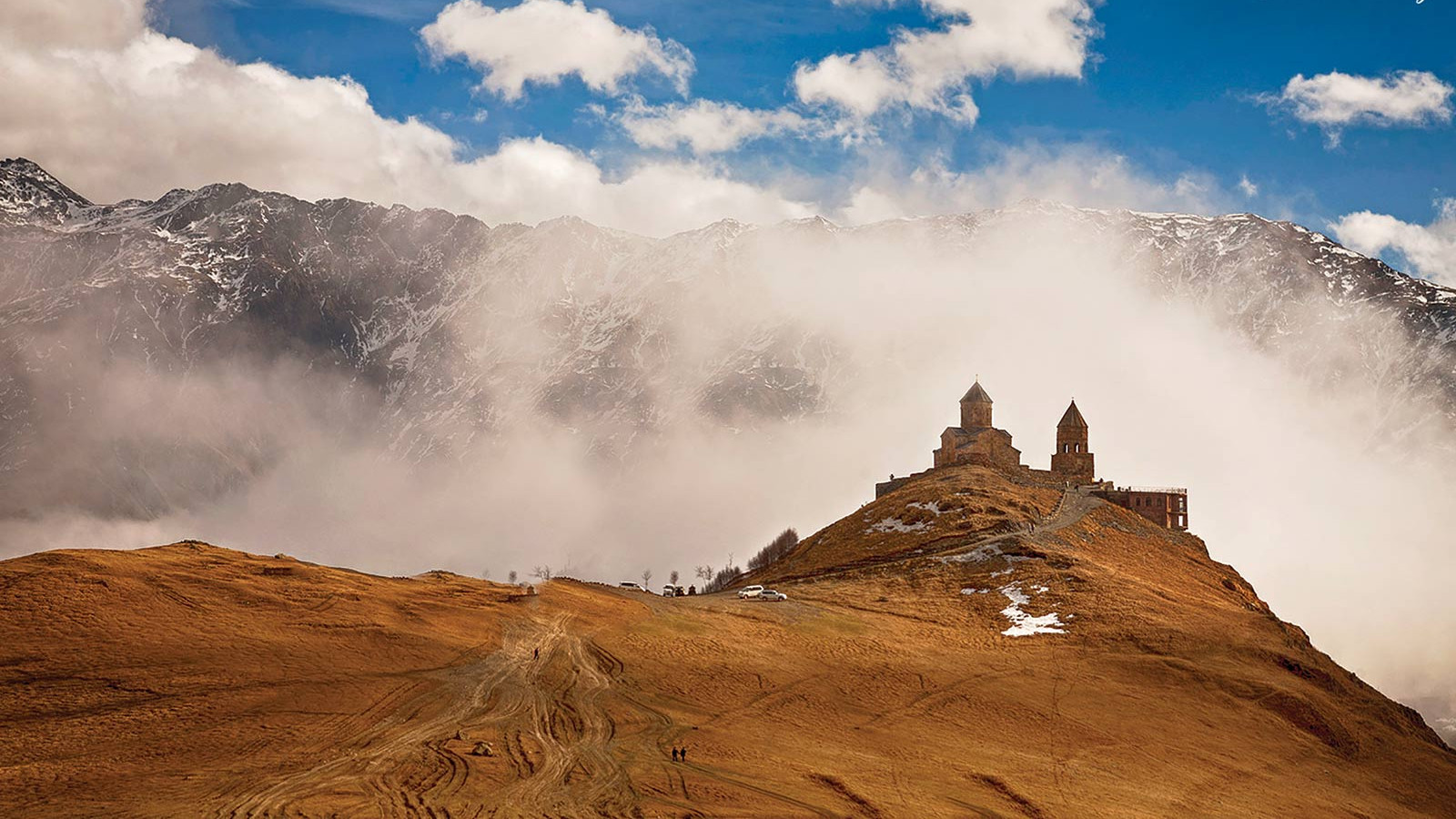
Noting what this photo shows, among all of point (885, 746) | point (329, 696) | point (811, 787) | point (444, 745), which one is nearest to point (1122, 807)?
point (885, 746)

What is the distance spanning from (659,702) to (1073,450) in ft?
331

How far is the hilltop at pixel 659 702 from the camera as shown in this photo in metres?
44.2

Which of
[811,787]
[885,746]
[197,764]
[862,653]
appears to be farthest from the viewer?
[862,653]

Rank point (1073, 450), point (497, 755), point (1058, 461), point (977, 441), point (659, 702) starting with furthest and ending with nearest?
point (1073, 450) → point (1058, 461) → point (977, 441) → point (659, 702) → point (497, 755)

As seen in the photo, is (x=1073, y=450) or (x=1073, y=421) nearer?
(x=1073, y=450)

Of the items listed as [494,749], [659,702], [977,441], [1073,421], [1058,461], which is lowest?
[494,749]

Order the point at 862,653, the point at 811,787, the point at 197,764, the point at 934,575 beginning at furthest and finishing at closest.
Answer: the point at 934,575 → the point at 862,653 → the point at 811,787 → the point at 197,764

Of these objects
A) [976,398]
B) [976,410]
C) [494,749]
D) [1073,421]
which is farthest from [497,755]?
[1073,421]

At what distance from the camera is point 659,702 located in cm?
5700

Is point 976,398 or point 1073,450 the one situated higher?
point 976,398

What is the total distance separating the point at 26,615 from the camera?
5372 centimetres

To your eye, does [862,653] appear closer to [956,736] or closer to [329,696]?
[956,736]

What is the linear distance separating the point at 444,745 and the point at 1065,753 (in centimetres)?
3195

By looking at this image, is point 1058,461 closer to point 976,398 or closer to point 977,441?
point 977,441
